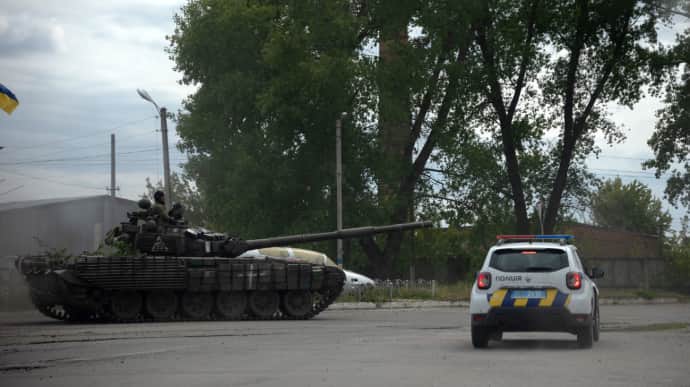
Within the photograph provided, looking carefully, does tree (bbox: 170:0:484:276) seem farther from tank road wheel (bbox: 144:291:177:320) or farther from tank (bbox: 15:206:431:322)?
tank road wheel (bbox: 144:291:177:320)

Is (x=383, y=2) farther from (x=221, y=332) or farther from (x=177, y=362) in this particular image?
(x=177, y=362)

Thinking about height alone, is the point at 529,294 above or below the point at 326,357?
above

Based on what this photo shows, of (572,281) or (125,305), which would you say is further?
(125,305)

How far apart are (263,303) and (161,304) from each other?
243 centimetres

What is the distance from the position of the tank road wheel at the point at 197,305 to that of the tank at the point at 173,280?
0.8 inches

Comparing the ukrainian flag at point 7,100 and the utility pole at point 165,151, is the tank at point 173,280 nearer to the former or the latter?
the ukrainian flag at point 7,100

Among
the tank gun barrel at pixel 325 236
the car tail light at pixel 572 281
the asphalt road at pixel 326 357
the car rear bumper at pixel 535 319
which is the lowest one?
the asphalt road at pixel 326 357

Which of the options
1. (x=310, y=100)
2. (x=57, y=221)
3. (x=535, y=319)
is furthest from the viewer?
(x=57, y=221)

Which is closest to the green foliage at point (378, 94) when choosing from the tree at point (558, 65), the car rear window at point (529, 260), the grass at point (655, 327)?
the tree at point (558, 65)

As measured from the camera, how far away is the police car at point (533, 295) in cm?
1424

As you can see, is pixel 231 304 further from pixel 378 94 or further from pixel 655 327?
pixel 378 94

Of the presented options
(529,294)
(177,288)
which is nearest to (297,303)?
(177,288)

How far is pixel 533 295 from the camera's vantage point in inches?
564

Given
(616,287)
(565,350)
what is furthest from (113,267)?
(616,287)
